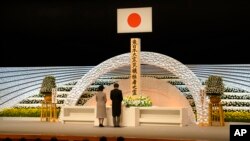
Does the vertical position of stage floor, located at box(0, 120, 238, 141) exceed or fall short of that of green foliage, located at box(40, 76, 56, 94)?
it falls short

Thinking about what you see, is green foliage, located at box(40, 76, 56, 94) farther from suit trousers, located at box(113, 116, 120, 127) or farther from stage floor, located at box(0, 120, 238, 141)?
stage floor, located at box(0, 120, 238, 141)

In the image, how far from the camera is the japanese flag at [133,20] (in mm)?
12297

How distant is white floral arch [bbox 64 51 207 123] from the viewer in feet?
44.3

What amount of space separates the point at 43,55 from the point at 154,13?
11.3 ft

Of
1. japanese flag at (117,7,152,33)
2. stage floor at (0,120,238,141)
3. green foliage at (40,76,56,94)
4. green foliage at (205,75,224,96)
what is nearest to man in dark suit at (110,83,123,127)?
stage floor at (0,120,238,141)

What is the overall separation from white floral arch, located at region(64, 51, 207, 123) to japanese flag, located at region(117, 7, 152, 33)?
155 cm

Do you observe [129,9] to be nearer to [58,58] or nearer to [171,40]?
[171,40]

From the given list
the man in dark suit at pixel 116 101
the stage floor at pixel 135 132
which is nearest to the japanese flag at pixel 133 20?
the man in dark suit at pixel 116 101

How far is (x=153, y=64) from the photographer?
46.0 feet

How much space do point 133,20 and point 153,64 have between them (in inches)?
79.3

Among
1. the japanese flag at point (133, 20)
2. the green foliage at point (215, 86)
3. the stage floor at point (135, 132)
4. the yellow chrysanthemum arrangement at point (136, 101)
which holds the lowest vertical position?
the stage floor at point (135, 132)

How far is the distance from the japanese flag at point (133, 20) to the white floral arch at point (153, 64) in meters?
1.55

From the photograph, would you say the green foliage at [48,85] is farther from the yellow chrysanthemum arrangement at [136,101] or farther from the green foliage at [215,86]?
the green foliage at [215,86]

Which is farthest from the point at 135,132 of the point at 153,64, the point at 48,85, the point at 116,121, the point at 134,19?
the point at 48,85
